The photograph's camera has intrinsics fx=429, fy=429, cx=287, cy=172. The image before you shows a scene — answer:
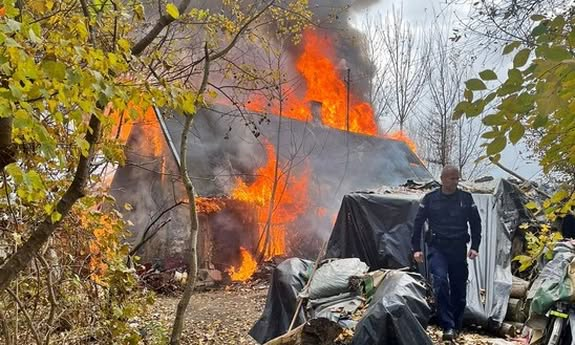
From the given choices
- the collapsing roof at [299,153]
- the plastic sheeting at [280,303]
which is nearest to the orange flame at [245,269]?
the collapsing roof at [299,153]

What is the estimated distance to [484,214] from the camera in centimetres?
679

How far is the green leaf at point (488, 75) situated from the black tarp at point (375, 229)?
581cm

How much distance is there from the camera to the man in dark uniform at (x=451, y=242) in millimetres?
4871

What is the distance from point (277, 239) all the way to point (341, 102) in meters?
7.96

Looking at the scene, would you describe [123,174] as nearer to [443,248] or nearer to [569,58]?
[443,248]

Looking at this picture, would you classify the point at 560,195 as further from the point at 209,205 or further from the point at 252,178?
the point at 252,178

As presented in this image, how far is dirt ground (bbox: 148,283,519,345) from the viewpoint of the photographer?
571 cm

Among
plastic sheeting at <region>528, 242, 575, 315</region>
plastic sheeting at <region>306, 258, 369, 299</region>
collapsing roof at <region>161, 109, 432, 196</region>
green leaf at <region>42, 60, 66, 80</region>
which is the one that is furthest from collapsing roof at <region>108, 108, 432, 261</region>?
green leaf at <region>42, 60, 66, 80</region>

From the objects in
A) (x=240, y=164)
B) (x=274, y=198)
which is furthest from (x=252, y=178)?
(x=274, y=198)

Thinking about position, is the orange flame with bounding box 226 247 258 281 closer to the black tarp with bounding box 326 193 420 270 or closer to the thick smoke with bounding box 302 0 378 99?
the black tarp with bounding box 326 193 420 270

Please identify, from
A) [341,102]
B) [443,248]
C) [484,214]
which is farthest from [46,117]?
[341,102]

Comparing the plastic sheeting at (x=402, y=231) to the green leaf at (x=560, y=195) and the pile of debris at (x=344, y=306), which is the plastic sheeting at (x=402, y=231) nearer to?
the pile of debris at (x=344, y=306)

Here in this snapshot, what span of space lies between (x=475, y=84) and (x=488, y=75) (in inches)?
1.6

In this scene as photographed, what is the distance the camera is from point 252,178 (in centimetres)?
1190
